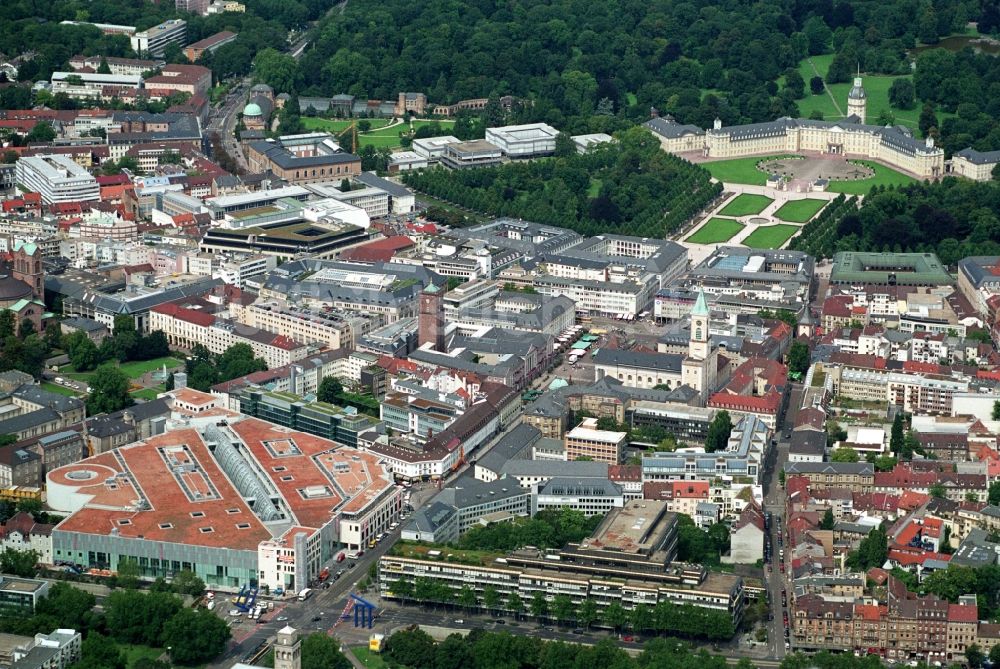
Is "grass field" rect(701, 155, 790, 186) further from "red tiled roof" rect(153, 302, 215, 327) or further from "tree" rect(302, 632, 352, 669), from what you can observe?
"tree" rect(302, 632, 352, 669)

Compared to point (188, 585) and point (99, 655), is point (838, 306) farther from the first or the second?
point (99, 655)

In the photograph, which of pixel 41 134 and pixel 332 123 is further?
pixel 332 123

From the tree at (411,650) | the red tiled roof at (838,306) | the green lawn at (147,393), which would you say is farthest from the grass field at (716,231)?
the tree at (411,650)

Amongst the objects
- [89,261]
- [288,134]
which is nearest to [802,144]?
[288,134]

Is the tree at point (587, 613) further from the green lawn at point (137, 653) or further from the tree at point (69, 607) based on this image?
the tree at point (69, 607)

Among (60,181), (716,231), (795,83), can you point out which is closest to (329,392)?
(60,181)
